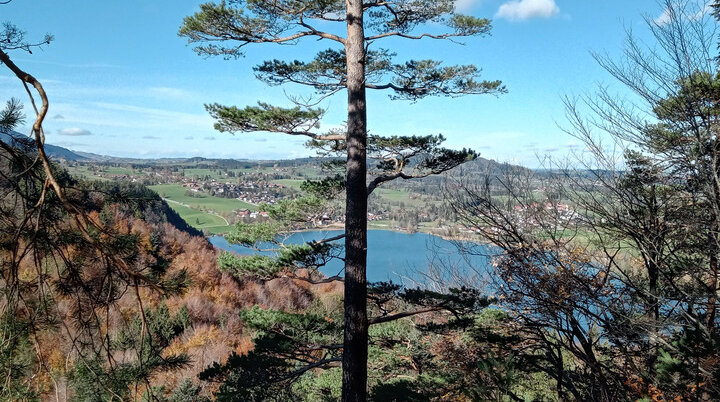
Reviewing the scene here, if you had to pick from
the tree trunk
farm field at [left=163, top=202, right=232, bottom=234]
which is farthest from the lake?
farm field at [left=163, top=202, right=232, bottom=234]

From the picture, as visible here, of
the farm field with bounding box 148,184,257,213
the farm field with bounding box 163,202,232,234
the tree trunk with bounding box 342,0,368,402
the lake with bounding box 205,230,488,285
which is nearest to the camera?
the tree trunk with bounding box 342,0,368,402

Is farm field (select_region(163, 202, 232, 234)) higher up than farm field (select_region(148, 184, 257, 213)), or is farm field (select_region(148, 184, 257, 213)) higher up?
farm field (select_region(148, 184, 257, 213))

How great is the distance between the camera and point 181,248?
2058 cm

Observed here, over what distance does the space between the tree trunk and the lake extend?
479 millimetres

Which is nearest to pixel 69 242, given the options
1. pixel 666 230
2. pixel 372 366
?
pixel 666 230

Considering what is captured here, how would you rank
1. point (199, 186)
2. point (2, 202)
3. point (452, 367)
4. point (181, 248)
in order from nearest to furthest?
1. point (2, 202)
2. point (452, 367)
3. point (181, 248)
4. point (199, 186)

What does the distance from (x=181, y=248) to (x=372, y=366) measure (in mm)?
16634

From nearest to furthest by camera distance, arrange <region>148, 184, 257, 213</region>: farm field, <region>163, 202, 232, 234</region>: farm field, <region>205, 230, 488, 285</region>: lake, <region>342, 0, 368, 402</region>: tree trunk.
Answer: <region>342, 0, 368, 402</region>: tree trunk < <region>205, 230, 488, 285</region>: lake < <region>163, 202, 232, 234</region>: farm field < <region>148, 184, 257, 213</region>: farm field

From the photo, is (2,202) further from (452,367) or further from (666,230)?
(452,367)

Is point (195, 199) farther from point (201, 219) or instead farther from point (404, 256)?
point (404, 256)

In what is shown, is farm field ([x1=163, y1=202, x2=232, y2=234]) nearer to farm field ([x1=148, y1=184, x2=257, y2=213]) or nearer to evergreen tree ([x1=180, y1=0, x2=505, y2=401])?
farm field ([x1=148, y1=184, x2=257, y2=213])

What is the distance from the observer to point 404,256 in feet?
77.3

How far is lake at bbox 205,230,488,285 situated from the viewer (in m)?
5.60

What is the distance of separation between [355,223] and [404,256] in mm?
19876
